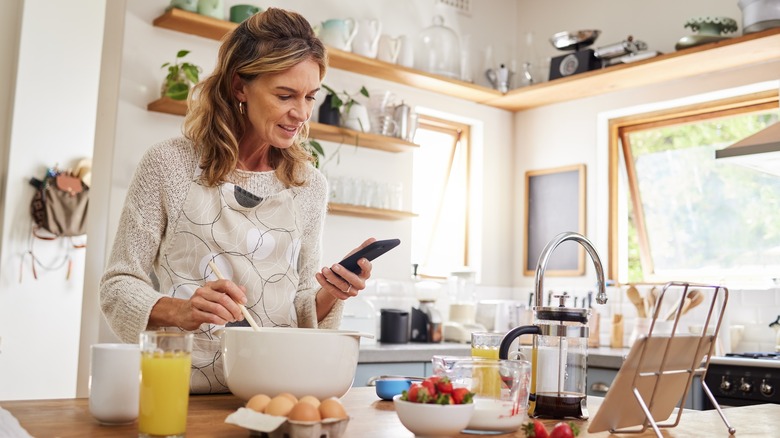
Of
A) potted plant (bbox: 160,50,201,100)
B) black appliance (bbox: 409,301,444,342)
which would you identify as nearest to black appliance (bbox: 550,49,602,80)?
black appliance (bbox: 409,301,444,342)

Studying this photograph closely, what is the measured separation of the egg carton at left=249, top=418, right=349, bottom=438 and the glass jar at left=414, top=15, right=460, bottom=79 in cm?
371

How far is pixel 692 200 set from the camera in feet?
14.6

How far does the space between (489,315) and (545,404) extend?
3181mm

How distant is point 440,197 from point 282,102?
126 inches

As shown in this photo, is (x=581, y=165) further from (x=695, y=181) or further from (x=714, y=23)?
(x=714, y=23)

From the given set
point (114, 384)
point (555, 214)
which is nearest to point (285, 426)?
point (114, 384)

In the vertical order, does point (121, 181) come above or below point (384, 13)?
below

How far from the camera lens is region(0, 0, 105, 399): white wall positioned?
481 centimetres

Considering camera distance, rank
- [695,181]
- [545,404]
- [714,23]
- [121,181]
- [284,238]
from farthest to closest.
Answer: [695,181] → [714,23] → [121,181] → [284,238] → [545,404]

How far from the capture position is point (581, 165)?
4770 mm

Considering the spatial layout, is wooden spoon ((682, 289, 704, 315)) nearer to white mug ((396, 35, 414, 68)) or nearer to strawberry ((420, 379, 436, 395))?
white mug ((396, 35, 414, 68))

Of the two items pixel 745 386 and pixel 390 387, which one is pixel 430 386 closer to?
pixel 390 387

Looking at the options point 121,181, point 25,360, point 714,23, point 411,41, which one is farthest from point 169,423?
point 25,360

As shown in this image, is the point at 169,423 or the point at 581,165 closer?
the point at 169,423
